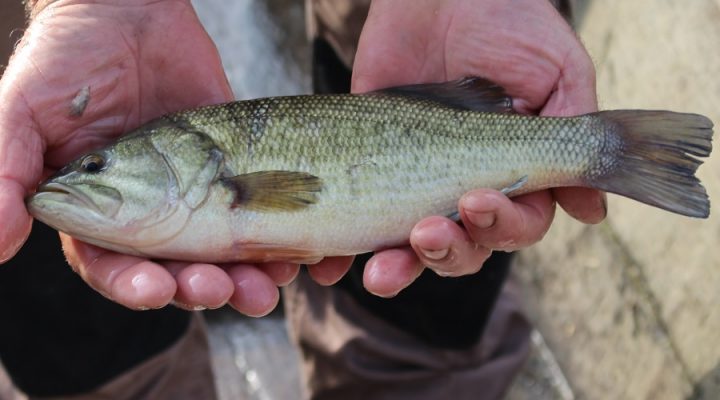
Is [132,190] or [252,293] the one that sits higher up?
[132,190]

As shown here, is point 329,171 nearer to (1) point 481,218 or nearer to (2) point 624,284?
(1) point 481,218

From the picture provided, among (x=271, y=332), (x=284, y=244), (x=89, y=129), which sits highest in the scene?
(x=89, y=129)

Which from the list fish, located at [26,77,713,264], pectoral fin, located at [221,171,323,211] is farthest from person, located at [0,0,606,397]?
pectoral fin, located at [221,171,323,211]

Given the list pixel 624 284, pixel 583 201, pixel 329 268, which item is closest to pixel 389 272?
pixel 329 268

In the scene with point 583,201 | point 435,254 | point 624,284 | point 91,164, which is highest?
point 91,164

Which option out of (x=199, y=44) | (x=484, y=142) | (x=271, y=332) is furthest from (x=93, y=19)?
(x=271, y=332)

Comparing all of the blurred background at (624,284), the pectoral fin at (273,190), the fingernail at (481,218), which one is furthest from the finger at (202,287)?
the blurred background at (624,284)

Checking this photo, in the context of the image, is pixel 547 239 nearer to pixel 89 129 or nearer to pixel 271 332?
pixel 271 332
